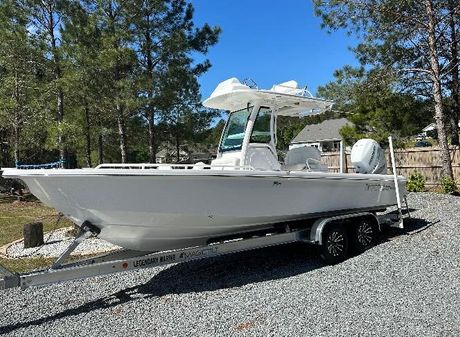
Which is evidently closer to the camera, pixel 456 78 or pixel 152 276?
pixel 152 276

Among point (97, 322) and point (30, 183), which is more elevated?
point (30, 183)

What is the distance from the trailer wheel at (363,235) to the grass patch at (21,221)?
4.86 m

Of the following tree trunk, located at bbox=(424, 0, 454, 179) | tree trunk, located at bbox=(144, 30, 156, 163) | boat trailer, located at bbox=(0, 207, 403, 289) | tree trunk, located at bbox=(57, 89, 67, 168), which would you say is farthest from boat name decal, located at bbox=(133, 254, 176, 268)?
tree trunk, located at bbox=(57, 89, 67, 168)

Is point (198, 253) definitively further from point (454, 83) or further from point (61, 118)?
point (61, 118)

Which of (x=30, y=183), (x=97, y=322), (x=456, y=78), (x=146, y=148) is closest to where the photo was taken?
(x=97, y=322)

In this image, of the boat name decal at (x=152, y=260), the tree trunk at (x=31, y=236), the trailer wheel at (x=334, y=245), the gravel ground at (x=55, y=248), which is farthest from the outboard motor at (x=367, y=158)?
the tree trunk at (x=31, y=236)

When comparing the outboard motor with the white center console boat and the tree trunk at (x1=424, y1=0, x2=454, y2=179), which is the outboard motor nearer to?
the white center console boat

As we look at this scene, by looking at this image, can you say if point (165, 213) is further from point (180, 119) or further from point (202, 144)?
point (202, 144)

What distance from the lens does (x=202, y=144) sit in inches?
683

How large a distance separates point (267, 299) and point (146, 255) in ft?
5.19

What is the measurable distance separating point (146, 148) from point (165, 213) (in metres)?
14.0

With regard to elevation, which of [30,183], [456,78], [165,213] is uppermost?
[456,78]

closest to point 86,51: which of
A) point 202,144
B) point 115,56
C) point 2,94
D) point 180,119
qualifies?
point 115,56

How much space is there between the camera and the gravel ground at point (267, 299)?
4297mm
